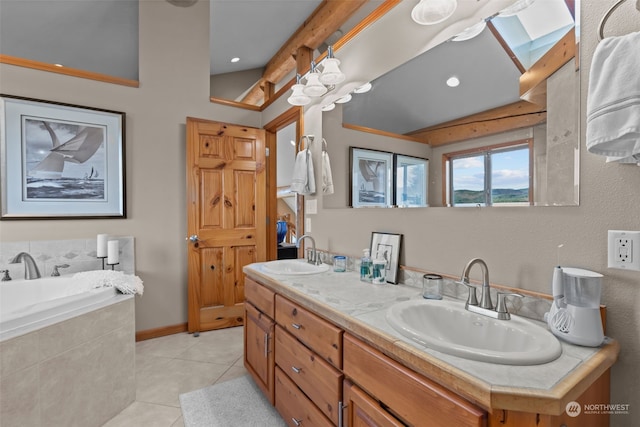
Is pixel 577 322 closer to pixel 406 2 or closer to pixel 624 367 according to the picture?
pixel 624 367

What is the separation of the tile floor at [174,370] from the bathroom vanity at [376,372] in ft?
1.82

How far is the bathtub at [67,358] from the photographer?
1362mm

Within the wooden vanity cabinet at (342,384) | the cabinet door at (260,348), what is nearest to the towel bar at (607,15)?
the wooden vanity cabinet at (342,384)

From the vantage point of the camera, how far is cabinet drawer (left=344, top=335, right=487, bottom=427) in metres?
0.70

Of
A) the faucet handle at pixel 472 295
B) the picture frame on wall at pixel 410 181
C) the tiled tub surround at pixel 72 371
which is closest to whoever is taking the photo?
the faucet handle at pixel 472 295

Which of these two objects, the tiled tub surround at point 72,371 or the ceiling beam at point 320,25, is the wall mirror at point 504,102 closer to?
the ceiling beam at point 320,25

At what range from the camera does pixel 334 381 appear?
113cm

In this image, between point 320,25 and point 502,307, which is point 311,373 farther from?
point 320,25

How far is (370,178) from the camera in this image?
1805 mm

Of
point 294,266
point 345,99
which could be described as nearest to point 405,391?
point 294,266

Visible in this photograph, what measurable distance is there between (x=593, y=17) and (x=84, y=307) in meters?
2.59

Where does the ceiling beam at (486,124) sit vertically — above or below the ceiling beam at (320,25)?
below

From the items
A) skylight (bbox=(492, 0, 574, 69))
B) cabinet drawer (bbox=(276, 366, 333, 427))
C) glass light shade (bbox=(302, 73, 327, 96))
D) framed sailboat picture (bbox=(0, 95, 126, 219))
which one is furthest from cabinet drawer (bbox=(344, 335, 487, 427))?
framed sailboat picture (bbox=(0, 95, 126, 219))

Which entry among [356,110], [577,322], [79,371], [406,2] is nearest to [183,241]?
[79,371]
